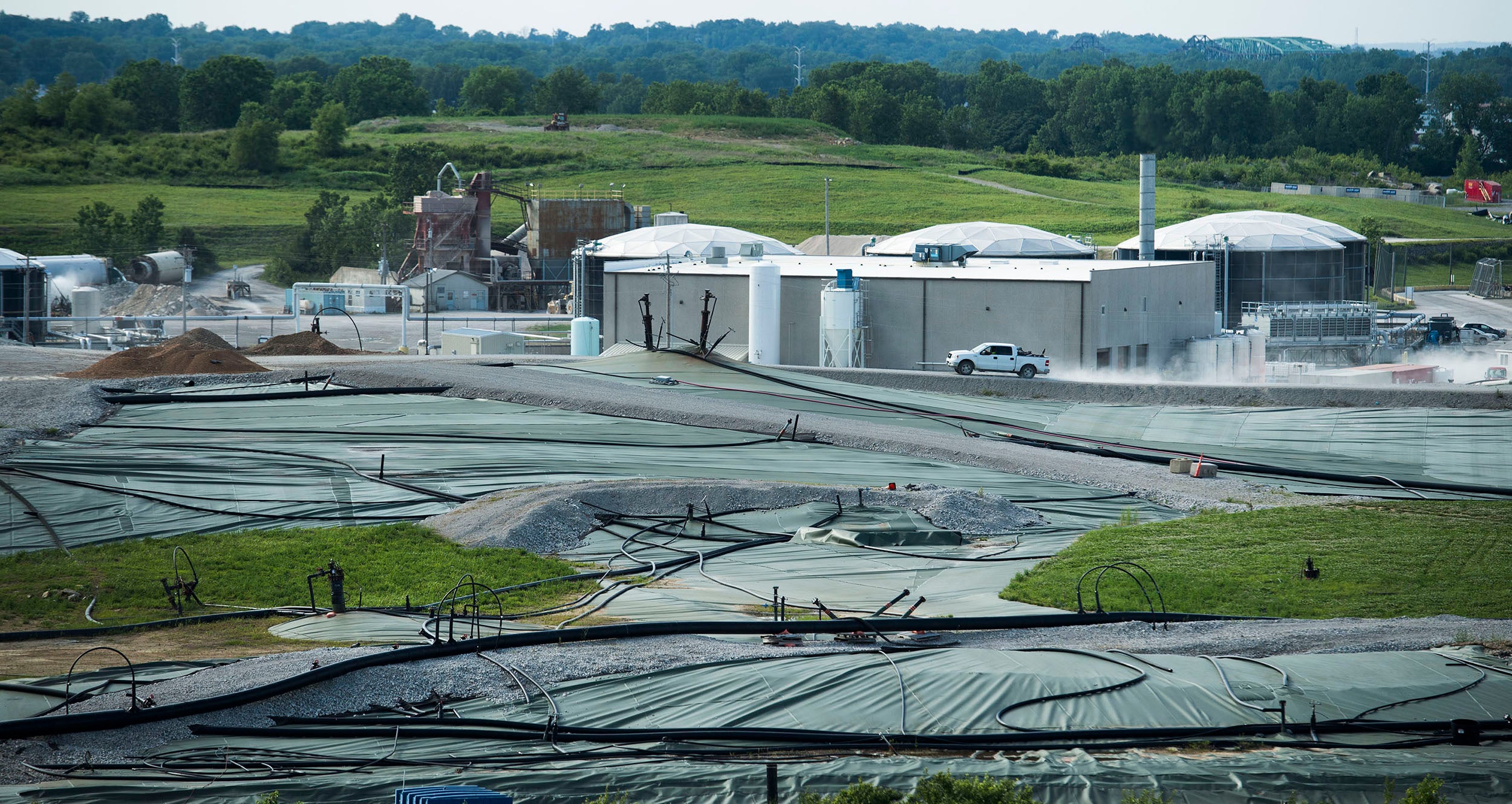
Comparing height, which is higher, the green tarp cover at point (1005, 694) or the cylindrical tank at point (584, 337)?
the cylindrical tank at point (584, 337)

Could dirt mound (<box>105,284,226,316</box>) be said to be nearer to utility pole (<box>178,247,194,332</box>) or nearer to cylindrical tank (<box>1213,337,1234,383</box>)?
utility pole (<box>178,247,194,332</box>)

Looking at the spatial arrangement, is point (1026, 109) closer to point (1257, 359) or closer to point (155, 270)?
point (155, 270)

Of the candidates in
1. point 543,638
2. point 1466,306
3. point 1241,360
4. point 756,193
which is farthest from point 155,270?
point 543,638

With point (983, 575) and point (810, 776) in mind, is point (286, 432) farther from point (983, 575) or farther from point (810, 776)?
point (810, 776)

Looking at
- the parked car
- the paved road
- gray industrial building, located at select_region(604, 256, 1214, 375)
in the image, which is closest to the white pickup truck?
gray industrial building, located at select_region(604, 256, 1214, 375)

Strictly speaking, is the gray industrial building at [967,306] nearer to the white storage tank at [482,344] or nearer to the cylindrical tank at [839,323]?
the cylindrical tank at [839,323]

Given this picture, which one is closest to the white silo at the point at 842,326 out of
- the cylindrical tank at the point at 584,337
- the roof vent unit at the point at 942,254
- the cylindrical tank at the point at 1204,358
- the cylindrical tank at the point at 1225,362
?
the roof vent unit at the point at 942,254

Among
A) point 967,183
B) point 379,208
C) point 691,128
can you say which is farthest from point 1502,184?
point 379,208
